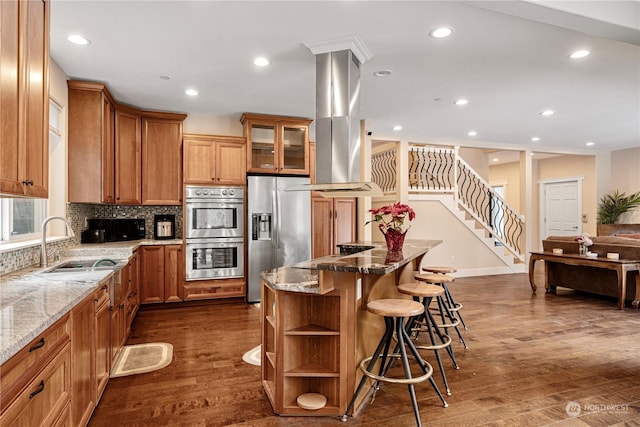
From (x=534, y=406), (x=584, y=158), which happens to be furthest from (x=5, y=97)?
(x=584, y=158)

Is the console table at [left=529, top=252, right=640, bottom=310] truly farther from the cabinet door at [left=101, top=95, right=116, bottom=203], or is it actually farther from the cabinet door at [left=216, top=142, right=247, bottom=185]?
the cabinet door at [left=101, top=95, right=116, bottom=203]

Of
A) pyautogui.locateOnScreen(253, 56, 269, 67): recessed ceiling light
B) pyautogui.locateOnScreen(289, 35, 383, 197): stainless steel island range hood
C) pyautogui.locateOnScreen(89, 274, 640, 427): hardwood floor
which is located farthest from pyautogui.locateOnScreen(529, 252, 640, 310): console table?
pyautogui.locateOnScreen(253, 56, 269, 67): recessed ceiling light

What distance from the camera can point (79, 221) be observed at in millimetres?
4453

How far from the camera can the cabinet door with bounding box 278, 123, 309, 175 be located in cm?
549

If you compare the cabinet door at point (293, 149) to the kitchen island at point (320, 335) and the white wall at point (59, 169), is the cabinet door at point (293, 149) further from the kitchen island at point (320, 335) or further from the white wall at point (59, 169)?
the kitchen island at point (320, 335)

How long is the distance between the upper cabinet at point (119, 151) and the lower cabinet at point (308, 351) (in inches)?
119

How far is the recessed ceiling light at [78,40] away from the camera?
308 cm

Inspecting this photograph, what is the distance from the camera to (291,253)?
17.8 feet

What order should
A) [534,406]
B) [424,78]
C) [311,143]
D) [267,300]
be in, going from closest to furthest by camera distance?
1. [534,406]
2. [267,300]
3. [424,78]
4. [311,143]

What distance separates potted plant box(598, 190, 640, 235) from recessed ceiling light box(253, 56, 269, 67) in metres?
8.41

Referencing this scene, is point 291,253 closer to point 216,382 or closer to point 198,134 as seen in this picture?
point 198,134

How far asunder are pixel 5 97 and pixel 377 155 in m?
7.16

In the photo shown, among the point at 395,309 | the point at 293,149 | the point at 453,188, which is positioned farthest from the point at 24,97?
the point at 453,188

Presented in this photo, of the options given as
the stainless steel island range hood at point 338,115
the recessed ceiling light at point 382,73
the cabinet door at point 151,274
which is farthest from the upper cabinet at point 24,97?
the cabinet door at point 151,274
